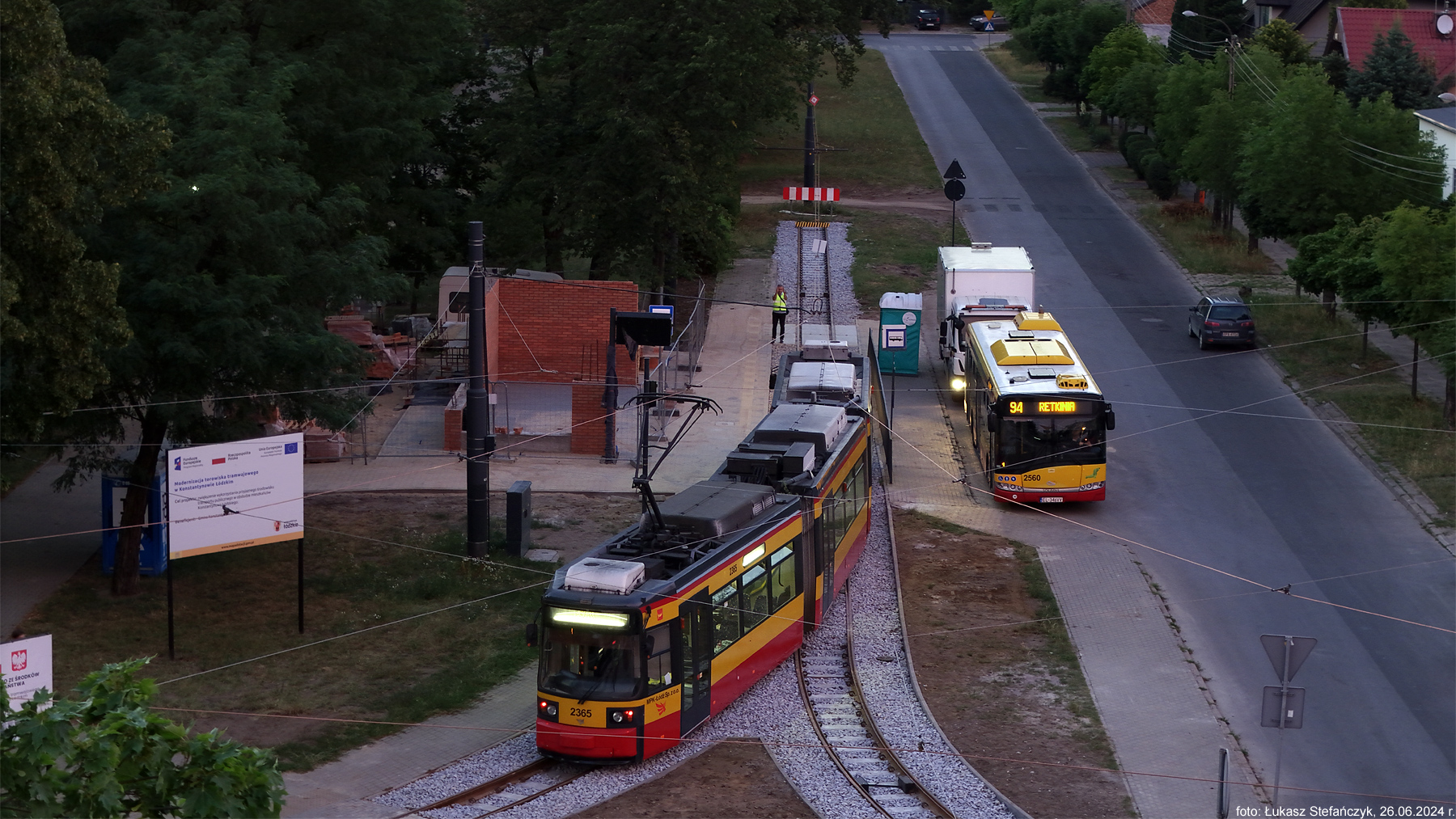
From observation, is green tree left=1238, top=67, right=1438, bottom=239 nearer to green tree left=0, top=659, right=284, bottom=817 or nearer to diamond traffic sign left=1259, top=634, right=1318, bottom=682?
diamond traffic sign left=1259, top=634, right=1318, bottom=682

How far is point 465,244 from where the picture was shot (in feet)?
129

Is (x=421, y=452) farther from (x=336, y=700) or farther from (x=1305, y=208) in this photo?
(x=1305, y=208)

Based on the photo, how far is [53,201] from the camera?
1711 cm

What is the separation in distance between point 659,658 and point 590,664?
2.46 feet

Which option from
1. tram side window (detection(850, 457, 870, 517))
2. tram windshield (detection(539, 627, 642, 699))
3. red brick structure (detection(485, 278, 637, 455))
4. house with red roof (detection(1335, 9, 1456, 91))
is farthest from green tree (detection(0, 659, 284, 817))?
house with red roof (detection(1335, 9, 1456, 91))

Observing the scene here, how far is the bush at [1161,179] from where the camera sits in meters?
54.3

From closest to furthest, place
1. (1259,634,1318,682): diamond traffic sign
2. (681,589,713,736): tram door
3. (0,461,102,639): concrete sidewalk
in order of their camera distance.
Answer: (1259,634,1318,682): diamond traffic sign → (681,589,713,736): tram door → (0,461,102,639): concrete sidewalk

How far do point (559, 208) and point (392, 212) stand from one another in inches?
166

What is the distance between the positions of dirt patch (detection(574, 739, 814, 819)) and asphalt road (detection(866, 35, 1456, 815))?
436 centimetres

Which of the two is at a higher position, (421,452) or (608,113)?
(608,113)

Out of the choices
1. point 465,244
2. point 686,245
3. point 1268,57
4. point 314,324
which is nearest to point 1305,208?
point 1268,57

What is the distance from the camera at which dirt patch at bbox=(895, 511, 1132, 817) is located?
15.4 meters

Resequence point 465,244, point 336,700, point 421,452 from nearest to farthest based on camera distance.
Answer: point 336,700 → point 421,452 → point 465,244

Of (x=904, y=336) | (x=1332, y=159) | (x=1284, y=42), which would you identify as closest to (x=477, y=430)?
(x=904, y=336)
